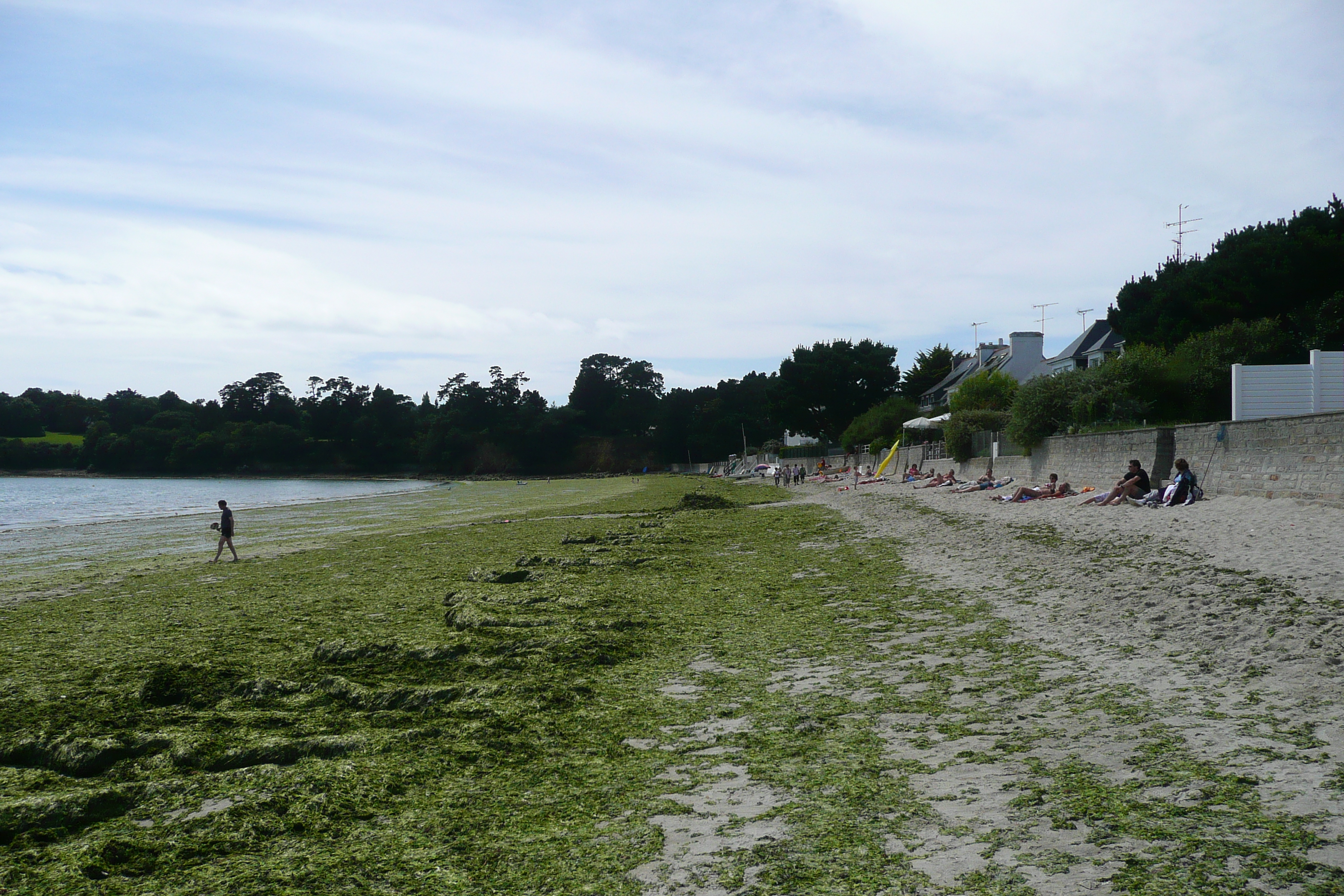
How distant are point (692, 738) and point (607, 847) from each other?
1480 millimetres

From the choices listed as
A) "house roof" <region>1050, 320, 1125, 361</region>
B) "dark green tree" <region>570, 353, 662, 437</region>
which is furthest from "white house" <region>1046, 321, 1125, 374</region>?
"dark green tree" <region>570, 353, 662, 437</region>

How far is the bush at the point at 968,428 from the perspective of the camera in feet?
107

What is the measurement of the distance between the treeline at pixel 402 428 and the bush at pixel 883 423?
4856 centimetres

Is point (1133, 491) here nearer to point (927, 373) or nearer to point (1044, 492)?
point (1044, 492)

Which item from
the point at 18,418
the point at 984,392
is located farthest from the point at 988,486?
the point at 18,418

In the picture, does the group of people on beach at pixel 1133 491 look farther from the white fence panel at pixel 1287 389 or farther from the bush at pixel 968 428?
the bush at pixel 968 428

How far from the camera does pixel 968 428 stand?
1310 inches

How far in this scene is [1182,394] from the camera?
25047 mm

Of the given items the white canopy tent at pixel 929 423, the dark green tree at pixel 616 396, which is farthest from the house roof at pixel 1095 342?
the dark green tree at pixel 616 396

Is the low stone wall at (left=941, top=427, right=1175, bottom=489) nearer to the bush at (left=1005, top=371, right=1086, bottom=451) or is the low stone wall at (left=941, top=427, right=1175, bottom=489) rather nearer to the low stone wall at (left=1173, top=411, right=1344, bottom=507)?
the bush at (left=1005, top=371, right=1086, bottom=451)

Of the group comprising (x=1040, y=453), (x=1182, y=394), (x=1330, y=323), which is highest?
(x=1330, y=323)

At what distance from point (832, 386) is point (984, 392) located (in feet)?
104

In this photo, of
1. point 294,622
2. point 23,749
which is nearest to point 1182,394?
point 294,622

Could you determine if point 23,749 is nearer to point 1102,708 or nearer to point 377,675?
point 377,675
